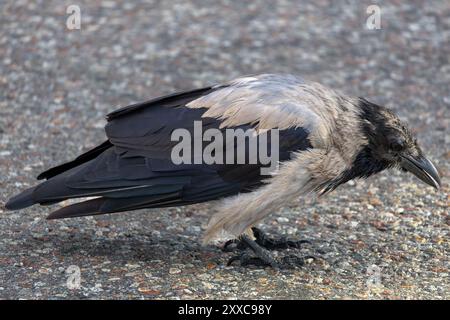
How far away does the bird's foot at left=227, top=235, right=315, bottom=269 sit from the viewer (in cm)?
591

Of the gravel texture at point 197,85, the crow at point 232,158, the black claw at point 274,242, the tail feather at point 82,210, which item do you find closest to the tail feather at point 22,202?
the crow at point 232,158

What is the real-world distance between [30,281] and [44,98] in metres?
3.90

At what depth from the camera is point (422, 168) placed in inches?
244

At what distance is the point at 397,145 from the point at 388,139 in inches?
3.2

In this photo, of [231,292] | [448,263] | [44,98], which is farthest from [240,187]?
[44,98]

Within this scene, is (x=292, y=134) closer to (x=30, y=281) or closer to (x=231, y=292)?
(x=231, y=292)

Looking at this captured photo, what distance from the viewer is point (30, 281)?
551 cm

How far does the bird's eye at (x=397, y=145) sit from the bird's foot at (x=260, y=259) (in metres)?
1.02

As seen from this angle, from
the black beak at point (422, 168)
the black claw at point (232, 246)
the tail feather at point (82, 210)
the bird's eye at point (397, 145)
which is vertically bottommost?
the black claw at point (232, 246)

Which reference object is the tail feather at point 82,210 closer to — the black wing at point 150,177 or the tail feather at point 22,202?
the black wing at point 150,177

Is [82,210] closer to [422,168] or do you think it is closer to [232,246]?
[232,246]

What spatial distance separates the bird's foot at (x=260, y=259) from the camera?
591 centimetres

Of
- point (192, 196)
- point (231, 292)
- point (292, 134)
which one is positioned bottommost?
point (231, 292)
